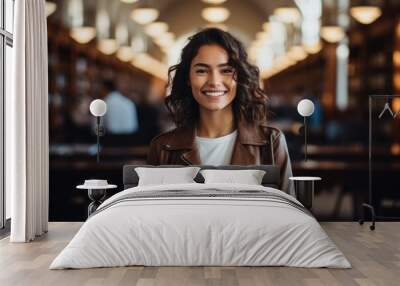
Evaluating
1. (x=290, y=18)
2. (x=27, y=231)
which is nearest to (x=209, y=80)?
(x=290, y=18)

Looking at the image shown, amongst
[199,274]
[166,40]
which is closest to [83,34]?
[166,40]

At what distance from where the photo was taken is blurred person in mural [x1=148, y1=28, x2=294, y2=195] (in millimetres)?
7746

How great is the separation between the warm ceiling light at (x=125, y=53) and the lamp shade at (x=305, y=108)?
2092mm

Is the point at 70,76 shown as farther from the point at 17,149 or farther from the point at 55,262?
the point at 55,262

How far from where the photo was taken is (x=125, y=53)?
795 centimetres

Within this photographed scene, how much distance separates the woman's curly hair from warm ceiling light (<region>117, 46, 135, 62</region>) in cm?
53

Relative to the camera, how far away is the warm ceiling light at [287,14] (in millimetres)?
7875

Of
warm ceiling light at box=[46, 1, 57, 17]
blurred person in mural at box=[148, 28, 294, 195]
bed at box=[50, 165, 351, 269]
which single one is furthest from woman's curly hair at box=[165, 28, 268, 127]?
bed at box=[50, 165, 351, 269]

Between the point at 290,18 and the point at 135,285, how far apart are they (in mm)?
4433

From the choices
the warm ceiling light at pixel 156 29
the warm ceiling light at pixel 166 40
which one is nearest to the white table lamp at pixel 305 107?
the warm ceiling light at pixel 166 40

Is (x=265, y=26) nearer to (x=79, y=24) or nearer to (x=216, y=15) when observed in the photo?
(x=216, y=15)

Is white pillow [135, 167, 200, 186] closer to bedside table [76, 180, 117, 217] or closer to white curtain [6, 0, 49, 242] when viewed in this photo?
bedside table [76, 180, 117, 217]

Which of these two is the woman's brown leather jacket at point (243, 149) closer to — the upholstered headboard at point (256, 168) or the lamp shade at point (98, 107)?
the upholstered headboard at point (256, 168)

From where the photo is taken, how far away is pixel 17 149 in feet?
21.2
